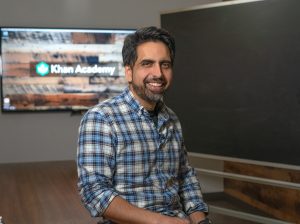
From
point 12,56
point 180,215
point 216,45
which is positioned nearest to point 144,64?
point 180,215

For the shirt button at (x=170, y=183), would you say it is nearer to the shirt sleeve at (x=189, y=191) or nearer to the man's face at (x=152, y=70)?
the shirt sleeve at (x=189, y=191)

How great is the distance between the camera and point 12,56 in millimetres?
6395

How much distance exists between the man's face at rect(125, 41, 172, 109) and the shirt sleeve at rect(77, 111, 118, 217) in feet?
0.61

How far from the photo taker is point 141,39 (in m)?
1.54

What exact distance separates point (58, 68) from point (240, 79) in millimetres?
3925

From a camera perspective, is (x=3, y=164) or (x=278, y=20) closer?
(x=278, y=20)

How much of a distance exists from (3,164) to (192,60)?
395 centimetres

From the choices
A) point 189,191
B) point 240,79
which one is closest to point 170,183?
point 189,191

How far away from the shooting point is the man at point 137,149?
57.1 inches

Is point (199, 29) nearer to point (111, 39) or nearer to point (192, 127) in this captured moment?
point (192, 127)

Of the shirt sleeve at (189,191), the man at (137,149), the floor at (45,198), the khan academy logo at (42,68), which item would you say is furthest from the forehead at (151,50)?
the khan academy logo at (42,68)

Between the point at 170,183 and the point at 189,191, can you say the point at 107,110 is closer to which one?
the point at 170,183

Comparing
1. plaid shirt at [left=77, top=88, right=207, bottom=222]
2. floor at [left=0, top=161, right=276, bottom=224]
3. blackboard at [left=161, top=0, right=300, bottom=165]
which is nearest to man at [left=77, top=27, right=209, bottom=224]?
plaid shirt at [left=77, top=88, right=207, bottom=222]

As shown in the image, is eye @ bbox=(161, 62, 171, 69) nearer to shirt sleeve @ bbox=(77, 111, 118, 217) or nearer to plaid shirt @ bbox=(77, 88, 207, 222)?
plaid shirt @ bbox=(77, 88, 207, 222)
